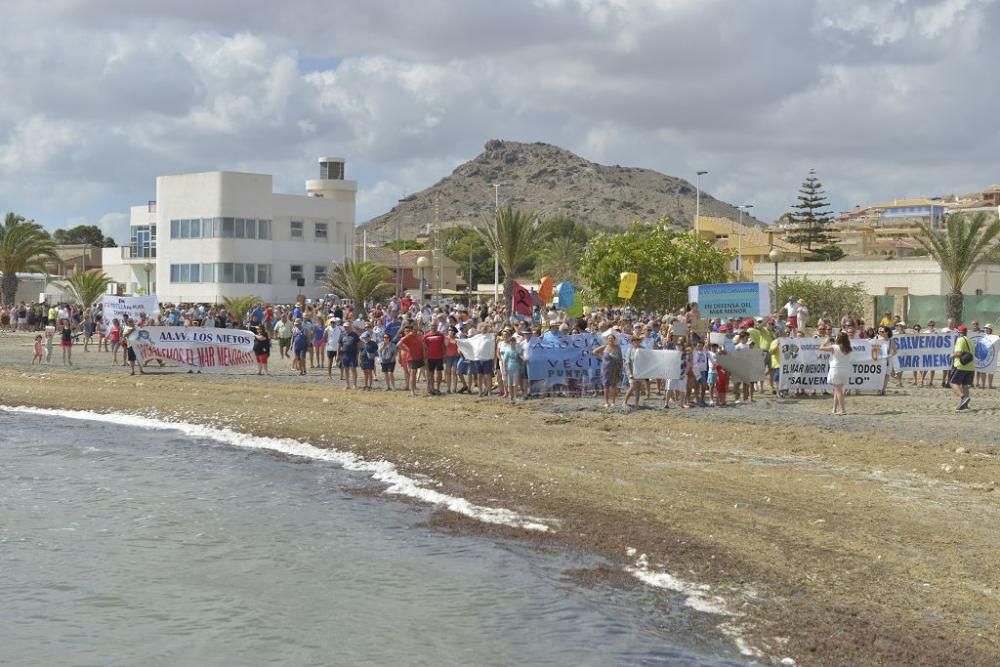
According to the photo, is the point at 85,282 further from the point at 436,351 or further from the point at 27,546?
the point at 27,546

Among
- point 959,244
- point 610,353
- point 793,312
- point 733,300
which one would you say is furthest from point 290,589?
point 959,244

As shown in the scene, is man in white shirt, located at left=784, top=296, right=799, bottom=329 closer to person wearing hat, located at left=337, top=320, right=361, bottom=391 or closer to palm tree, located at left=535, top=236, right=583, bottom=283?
person wearing hat, located at left=337, top=320, right=361, bottom=391

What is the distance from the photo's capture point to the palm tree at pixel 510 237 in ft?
154

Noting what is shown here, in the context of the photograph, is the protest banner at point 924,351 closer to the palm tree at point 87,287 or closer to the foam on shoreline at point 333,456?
the foam on shoreline at point 333,456

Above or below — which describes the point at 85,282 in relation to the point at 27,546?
above

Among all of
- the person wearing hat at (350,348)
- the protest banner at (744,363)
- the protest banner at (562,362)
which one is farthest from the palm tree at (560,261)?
the protest banner at (744,363)

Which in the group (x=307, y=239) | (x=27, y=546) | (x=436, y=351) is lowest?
(x=27, y=546)

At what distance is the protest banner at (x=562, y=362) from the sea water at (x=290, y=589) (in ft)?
21.2

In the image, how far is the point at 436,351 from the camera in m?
24.2

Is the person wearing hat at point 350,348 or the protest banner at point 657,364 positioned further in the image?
the person wearing hat at point 350,348

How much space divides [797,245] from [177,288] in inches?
2617

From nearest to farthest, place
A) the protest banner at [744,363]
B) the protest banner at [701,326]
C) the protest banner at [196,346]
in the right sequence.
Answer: the protest banner at [744,363]
the protest banner at [701,326]
the protest banner at [196,346]

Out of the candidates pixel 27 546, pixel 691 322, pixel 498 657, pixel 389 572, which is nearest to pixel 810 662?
pixel 498 657

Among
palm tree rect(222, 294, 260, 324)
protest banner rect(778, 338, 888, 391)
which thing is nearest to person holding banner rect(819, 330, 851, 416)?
protest banner rect(778, 338, 888, 391)
